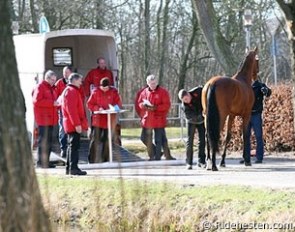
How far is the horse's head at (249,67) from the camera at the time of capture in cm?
1611

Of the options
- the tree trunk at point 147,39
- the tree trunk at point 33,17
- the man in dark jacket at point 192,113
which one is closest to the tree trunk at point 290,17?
the man in dark jacket at point 192,113

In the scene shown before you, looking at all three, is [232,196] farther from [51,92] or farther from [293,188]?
[51,92]

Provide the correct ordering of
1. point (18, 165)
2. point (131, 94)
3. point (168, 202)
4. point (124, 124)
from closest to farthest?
point (18, 165) < point (168, 202) < point (124, 124) < point (131, 94)

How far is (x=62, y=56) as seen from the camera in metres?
19.1

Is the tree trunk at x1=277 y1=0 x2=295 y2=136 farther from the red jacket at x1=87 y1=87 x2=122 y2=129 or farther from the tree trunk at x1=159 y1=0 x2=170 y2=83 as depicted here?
the tree trunk at x1=159 y1=0 x2=170 y2=83

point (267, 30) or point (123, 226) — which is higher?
point (267, 30)

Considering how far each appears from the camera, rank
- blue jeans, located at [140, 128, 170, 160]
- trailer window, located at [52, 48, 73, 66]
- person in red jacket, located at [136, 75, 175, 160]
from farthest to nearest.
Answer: trailer window, located at [52, 48, 73, 66] → blue jeans, located at [140, 128, 170, 160] → person in red jacket, located at [136, 75, 175, 160]

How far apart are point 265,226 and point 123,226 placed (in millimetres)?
2416

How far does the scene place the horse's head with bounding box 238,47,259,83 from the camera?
16.1m

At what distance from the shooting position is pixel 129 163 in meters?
16.2

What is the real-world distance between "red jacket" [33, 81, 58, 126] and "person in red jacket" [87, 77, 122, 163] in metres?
0.76

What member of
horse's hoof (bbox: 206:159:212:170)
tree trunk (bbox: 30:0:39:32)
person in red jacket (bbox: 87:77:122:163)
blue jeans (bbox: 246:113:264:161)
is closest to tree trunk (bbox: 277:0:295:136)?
horse's hoof (bbox: 206:159:212:170)

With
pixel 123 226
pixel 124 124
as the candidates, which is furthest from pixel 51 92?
pixel 124 124

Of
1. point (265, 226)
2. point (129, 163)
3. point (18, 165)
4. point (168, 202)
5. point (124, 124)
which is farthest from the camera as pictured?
point (124, 124)
